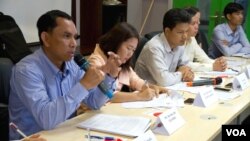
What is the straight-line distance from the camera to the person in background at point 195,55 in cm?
308

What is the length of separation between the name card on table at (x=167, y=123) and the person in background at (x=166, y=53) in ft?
2.91

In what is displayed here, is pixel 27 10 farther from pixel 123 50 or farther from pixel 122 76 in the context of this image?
pixel 123 50

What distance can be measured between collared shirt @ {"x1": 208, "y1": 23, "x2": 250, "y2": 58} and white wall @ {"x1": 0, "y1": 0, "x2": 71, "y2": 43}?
2.00 metres

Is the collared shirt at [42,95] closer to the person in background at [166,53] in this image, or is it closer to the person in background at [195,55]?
the person in background at [166,53]

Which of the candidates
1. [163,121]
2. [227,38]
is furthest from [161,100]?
[227,38]

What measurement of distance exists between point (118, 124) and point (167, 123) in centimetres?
23

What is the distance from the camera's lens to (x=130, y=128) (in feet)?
5.16

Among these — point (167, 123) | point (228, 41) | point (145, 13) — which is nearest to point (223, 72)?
point (228, 41)

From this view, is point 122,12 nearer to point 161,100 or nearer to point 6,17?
point 6,17

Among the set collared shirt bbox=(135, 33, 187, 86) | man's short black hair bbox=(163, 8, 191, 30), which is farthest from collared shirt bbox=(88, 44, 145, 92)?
man's short black hair bbox=(163, 8, 191, 30)

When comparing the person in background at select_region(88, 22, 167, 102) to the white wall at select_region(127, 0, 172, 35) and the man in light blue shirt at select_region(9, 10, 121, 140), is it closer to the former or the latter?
the man in light blue shirt at select_region(9, 10, 121, 140)

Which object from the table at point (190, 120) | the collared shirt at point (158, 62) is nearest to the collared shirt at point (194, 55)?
the collared shirt at point (158, 62)

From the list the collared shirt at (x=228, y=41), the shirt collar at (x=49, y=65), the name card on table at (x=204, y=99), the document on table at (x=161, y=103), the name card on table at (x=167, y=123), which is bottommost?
the collared shirt at (x=228, y=41)

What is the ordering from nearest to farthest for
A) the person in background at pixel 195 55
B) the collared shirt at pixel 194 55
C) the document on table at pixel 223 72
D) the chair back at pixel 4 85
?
1. the chair back at pixel 4 85
2. the document on table at pixel 223 72
3. the person in background at pixel 195 55
4. the collared shirt at pixel 194 55
